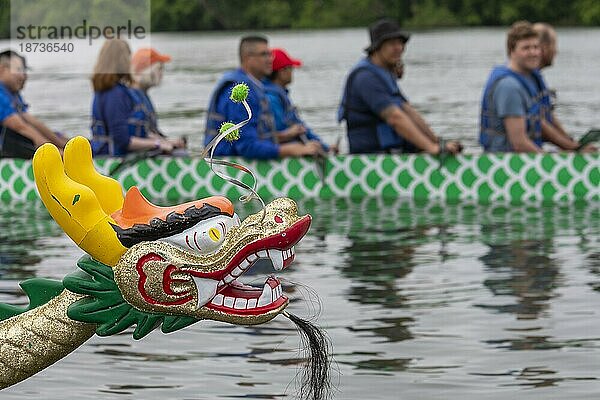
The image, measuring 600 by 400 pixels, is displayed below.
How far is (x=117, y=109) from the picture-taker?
1380 cm

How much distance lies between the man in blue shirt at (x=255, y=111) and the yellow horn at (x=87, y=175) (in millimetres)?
8287

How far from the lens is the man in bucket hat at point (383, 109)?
13430mm

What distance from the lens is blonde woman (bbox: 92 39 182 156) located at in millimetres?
13750

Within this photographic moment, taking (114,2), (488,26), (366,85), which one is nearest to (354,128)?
(366,85)

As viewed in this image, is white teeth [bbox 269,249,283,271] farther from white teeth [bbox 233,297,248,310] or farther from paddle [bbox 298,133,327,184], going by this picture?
paddle [bbox 298,133,327,184]

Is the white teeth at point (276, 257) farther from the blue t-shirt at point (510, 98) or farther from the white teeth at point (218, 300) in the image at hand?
the blue t-shirt at point (510, 98)

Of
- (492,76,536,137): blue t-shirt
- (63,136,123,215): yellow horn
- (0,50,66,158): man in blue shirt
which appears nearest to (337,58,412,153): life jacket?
(492,76,536,137): blue t-shirt

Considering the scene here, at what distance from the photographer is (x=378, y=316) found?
8695 mm

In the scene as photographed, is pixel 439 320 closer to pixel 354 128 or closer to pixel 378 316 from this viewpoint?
pixel 378 316

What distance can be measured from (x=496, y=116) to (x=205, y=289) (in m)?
9.05

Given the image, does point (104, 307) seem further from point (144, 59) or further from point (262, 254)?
point (144, 59)

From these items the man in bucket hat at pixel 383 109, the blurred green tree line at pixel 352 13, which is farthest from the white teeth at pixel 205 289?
the blurred green tree line at pixel 352 13

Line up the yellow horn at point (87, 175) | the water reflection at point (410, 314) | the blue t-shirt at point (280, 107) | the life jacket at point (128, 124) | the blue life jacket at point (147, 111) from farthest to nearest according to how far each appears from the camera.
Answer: the blue life jacket at point (147, 111)
the life jacket at point (128, 124)
the blue t-shirt at point (280, 107)
the water reflection at point (410, 314)
the yellow horn at point (87, 175)

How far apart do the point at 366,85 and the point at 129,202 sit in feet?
29.2
